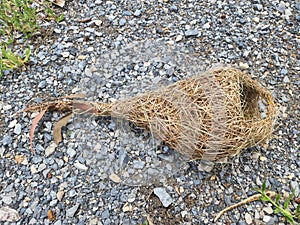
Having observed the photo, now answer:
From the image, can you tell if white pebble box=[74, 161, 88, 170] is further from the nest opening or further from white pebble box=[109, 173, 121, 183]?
the nest opening

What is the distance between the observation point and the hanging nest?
1.62 m

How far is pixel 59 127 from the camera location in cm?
181

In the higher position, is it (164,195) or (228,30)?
(228,30)

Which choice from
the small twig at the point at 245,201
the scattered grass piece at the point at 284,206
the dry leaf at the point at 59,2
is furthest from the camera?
the dry leaf at the point at 59,2

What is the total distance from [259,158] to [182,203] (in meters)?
0.39

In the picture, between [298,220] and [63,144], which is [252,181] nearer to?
A: [298,220]

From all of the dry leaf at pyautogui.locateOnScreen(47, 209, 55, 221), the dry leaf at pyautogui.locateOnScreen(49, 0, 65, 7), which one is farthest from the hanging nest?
the dry leaf at pyautogui.locateOnScreen(49, 0, 65, 7)

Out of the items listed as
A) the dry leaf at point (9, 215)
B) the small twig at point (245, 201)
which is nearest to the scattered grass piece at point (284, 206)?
the small twig at point (245, 201)

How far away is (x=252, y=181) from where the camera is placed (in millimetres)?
1675

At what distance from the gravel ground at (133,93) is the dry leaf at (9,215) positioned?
0.8 inches

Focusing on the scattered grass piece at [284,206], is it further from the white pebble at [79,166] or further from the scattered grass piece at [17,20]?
the scattered grass piece at [17,20]

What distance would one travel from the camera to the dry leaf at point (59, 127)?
180cm

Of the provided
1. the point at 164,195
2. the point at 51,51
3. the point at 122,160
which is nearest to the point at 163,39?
the point at 51,51

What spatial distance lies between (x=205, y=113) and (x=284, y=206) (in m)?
0.46
